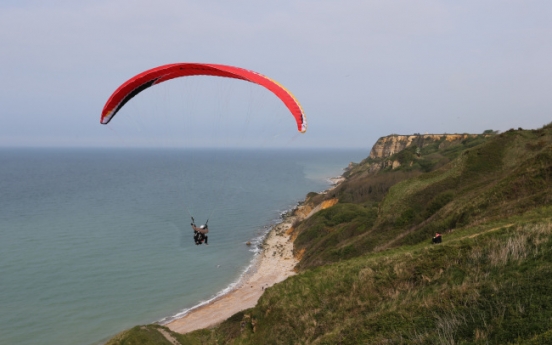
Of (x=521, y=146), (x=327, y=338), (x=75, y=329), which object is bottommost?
(x=75, y=329)

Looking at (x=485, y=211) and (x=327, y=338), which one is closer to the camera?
(x=327, y=338)

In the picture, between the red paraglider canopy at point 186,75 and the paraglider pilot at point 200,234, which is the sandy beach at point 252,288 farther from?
the red paraglider canopy at point 186,75

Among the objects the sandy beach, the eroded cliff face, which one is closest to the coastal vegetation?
the sandy beach

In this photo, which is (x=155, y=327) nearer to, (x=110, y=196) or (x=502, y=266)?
(x=502, y=266)

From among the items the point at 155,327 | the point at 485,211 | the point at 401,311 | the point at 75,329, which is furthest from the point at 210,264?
the point at 401,311

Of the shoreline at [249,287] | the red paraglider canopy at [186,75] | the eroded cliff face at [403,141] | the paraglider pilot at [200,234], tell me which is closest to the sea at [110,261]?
the shoreline at [249,287]

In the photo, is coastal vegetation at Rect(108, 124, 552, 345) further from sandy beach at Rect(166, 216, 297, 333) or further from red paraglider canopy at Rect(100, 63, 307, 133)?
sandy beach at Rect(166, 216, 297, 333)
